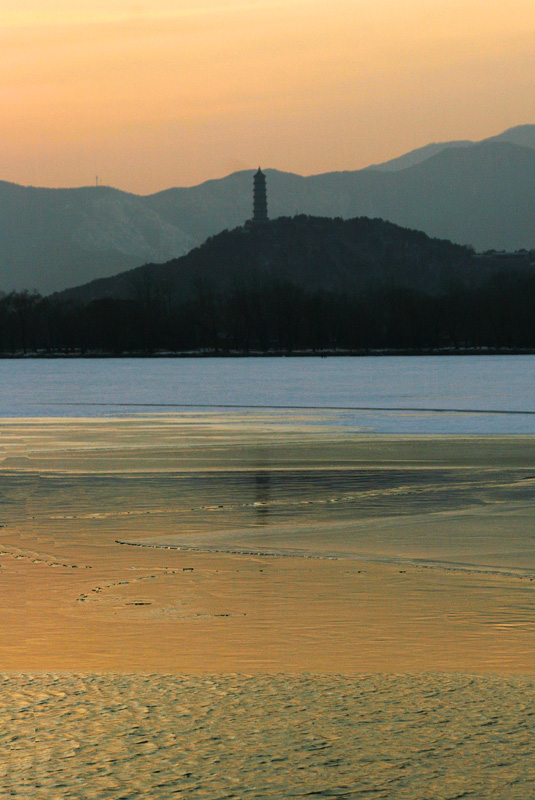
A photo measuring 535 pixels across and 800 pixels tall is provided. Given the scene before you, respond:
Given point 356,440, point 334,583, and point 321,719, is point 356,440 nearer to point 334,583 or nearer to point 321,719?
point 334,583

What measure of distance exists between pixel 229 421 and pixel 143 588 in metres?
31.8

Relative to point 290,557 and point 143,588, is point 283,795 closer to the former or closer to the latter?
point 143,588

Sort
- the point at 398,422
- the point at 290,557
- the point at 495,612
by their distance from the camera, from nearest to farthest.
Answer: the point at 495,612
the point at 290,557
the point at 398,422

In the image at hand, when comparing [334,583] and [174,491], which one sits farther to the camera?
[174,491]

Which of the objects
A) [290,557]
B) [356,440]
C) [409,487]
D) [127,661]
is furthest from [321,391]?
[127,661]

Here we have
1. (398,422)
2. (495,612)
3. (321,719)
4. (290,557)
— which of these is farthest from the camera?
(398,422)

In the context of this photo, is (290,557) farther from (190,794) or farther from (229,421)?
(229,421)

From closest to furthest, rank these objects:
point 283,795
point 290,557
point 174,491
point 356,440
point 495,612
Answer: point 283,795 < point 495,612 < point 290,557 < point 174,491 < point 356,440

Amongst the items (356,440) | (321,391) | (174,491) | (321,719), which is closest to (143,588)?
(321,719)

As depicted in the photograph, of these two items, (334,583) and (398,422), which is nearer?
(334,583)

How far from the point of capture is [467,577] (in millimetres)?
12500

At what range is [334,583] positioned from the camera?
12.2 meters

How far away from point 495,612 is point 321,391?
68.0 meters

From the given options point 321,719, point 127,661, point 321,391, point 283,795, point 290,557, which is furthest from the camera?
point 321,391
